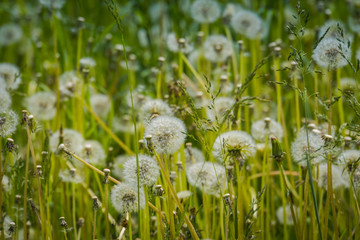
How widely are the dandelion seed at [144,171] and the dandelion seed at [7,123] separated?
1.05 ft

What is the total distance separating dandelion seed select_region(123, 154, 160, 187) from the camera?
109cm

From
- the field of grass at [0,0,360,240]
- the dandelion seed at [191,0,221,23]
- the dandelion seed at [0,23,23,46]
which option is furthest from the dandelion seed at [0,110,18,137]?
the dandelion seed at [0,23,23,46]

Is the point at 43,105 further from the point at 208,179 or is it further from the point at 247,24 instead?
the point at 247,24

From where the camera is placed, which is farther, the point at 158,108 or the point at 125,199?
the point at 158,108

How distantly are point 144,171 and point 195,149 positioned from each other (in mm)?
494

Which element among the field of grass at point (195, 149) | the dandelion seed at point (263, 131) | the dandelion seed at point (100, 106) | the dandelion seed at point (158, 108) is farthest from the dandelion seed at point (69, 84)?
the dandelion seed at point (263, 131)

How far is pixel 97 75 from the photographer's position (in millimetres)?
2555

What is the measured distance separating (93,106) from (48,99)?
0.30 metres

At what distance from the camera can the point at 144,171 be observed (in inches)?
43.5

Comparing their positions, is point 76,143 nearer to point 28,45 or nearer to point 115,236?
point 115,236

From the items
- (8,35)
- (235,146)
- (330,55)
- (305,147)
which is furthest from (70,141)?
(8,35)

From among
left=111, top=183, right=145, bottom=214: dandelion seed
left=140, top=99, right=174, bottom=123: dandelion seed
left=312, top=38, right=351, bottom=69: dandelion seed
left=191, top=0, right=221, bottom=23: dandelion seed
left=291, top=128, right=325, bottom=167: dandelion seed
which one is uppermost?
left=191, top=0, right=221, bottom=23: dandelion seed

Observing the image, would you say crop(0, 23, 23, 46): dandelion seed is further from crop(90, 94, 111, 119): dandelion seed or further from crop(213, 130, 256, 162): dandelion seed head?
crop(213, 130, 256, 162): dandelion seed head

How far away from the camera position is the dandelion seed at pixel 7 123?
1099mm
